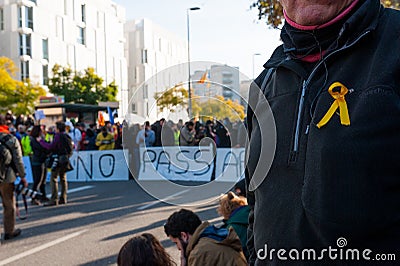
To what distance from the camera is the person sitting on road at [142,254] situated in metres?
3.19

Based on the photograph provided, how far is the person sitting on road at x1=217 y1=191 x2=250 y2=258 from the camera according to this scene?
391 cm

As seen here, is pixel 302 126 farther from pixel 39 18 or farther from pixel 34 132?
pixel 39 18

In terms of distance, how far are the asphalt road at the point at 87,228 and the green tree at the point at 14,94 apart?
Result: 991 inches

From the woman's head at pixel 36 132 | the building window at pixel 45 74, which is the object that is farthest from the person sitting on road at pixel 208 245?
the building window at pixel 45 74

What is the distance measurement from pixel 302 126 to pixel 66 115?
30.5 metres

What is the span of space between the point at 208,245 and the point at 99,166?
41.4 feet

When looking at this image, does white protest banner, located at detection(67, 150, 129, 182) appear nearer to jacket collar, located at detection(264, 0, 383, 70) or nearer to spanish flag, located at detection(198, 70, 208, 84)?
spanish flag, located at detection(198, 70, 208, 84)

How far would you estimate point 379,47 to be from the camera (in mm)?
1197

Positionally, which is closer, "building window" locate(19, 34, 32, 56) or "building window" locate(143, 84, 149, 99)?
"building window" locate(143, 84, 149, 99)

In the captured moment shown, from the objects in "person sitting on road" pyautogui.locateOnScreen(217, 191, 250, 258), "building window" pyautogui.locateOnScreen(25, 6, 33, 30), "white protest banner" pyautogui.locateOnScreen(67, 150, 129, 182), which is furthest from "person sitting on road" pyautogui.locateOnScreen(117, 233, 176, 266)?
"building window" pyautogui.locateOnScreen(25, 6, 33, 30)

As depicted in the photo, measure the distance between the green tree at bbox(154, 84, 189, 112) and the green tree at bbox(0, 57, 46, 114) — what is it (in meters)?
35.1

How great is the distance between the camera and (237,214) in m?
4.05

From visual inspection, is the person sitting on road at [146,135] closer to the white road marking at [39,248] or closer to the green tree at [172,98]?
the green tree at [172,98]

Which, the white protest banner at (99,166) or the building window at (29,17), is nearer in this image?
the white protest banner at (99,166)
